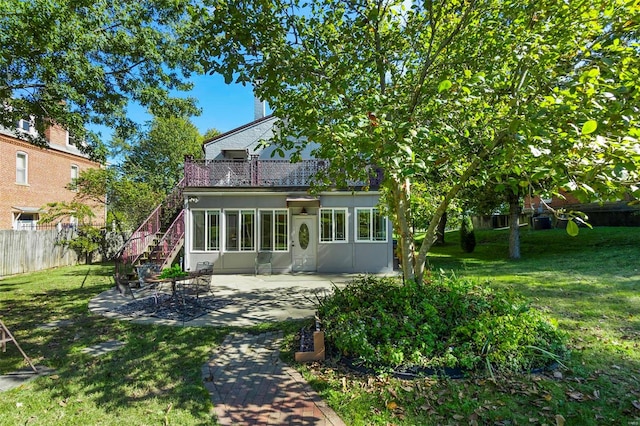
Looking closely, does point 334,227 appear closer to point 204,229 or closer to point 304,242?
point 304,242

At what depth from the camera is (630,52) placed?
13.6 ft

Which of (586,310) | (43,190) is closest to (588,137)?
(586,310)

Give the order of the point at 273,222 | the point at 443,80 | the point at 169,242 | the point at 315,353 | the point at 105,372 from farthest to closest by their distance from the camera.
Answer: the point at 273,222 < the point at 169,242 < the point at 315,353 < the point at 105,372 < the point at 443,80

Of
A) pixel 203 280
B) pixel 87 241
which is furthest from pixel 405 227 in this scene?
pixel 87 241

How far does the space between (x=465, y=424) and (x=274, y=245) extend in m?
11.1

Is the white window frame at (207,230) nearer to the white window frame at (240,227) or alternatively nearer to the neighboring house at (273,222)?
the neighboring house at (273,222)

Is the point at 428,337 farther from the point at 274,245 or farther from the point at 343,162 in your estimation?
the point at 274,245

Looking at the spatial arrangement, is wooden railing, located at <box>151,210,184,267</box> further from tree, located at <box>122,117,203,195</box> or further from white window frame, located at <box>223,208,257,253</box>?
tree, located at <box>122,117,203,195</box>

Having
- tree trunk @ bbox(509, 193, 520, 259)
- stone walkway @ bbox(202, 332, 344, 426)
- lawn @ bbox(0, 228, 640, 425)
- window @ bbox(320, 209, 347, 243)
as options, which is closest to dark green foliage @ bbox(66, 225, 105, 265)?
lawn @ bbox(0, 228, 640, 425)

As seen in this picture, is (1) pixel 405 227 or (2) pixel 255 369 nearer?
(2) pixel 255 369

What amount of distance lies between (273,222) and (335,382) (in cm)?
1009

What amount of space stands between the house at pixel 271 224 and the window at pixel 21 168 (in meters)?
12.0

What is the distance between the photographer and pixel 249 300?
351 inches

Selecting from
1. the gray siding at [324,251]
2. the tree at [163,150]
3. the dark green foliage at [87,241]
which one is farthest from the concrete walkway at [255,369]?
the tree at [163,150]
